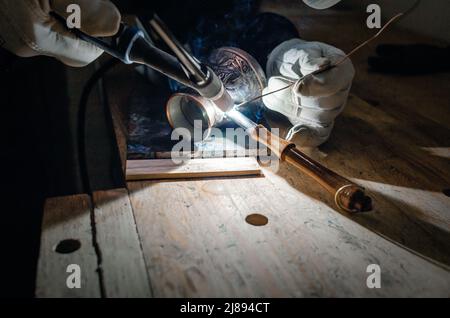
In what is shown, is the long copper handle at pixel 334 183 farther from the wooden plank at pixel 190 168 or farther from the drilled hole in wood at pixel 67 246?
the drilled hole in wood at pixel 67 246

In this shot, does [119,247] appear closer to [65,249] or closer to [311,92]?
[65,249]

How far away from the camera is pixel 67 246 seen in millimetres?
1140

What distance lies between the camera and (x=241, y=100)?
6.50 feet

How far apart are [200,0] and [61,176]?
5.60 ft

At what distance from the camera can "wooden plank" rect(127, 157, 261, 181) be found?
1.54 m

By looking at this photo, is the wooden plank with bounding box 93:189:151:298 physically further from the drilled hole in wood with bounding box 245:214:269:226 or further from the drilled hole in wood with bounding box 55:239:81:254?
the drilled hole in wood with bounding box 245:214:269:226

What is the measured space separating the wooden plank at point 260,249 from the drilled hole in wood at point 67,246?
0.20m

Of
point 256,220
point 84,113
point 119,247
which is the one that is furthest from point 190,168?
point 84,113

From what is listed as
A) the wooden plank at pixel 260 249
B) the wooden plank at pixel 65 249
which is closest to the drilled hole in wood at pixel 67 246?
the wooden plank at pixel 65 249

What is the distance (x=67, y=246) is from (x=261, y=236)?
596mm

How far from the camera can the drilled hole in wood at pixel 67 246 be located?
1.12m

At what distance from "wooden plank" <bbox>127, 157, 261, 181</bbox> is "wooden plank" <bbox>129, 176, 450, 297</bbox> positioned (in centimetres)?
7
